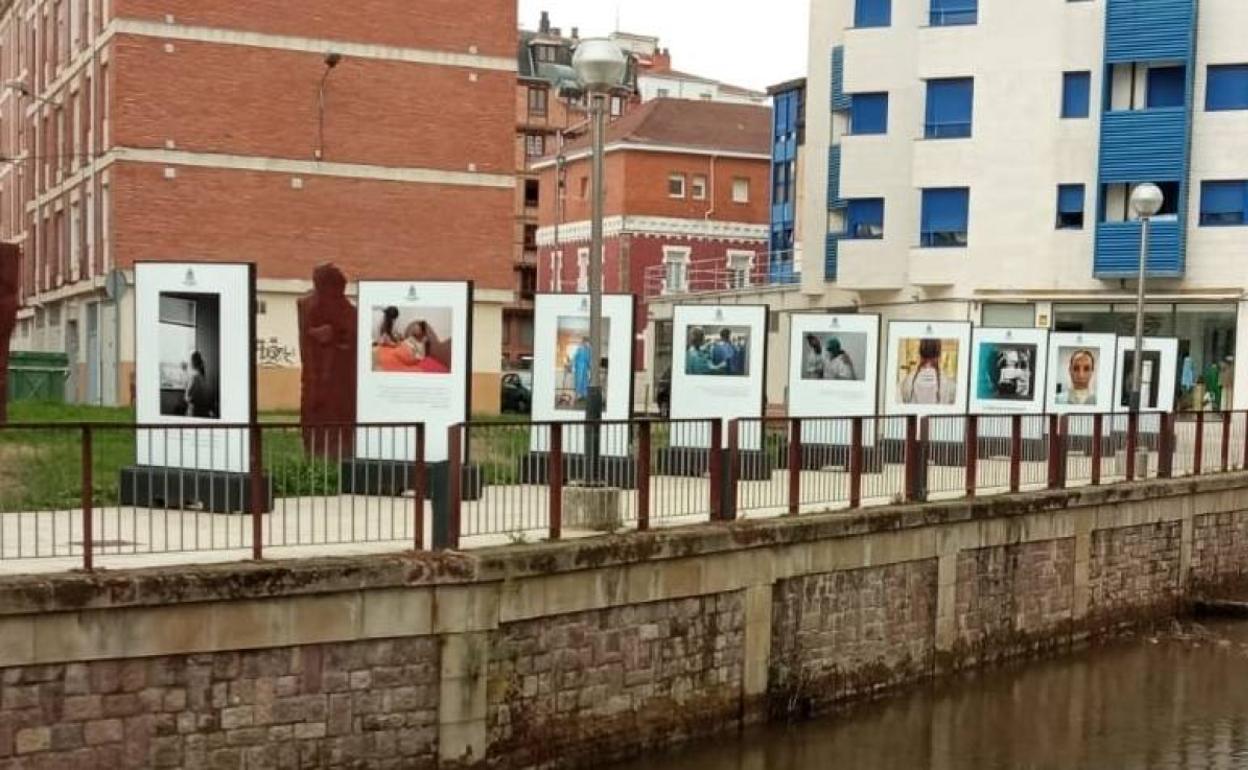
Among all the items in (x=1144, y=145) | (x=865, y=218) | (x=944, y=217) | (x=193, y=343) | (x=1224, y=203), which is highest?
(x=1144, y=145)

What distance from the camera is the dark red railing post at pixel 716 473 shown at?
1345 cm

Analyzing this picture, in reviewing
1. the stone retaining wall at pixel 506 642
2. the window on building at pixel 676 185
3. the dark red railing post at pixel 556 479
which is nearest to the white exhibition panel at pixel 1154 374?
the stone retaining wall at pixel 506 642

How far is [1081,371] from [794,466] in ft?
42.4

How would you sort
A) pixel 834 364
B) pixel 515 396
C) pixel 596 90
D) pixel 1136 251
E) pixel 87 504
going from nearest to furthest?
pixel 87 504
pixel 596 90
pixel 834 364
pixel 1136 251
pixel 515 396

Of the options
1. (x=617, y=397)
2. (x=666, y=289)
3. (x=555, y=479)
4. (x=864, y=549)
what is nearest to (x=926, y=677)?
(x=864, y=549)

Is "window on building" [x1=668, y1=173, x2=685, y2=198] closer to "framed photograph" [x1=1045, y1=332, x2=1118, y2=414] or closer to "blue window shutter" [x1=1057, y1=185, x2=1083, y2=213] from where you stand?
"blue window shutter" [x1=1057, y1=185, x2=1083, y2=213]

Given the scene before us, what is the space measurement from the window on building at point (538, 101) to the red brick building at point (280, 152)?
45.2m

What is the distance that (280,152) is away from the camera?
3791 centimetres

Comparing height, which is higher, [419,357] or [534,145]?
[534,145]

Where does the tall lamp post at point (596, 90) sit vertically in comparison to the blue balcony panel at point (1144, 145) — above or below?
below

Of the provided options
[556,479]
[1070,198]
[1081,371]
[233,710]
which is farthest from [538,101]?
[233,710]

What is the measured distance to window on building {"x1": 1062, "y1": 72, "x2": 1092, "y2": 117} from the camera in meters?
38.8

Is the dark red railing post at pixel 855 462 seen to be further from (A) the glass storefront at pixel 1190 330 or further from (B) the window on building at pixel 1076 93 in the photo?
(B) the window on building at pixel 1076 93

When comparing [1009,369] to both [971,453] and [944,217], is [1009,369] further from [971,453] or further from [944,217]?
[944,217]
